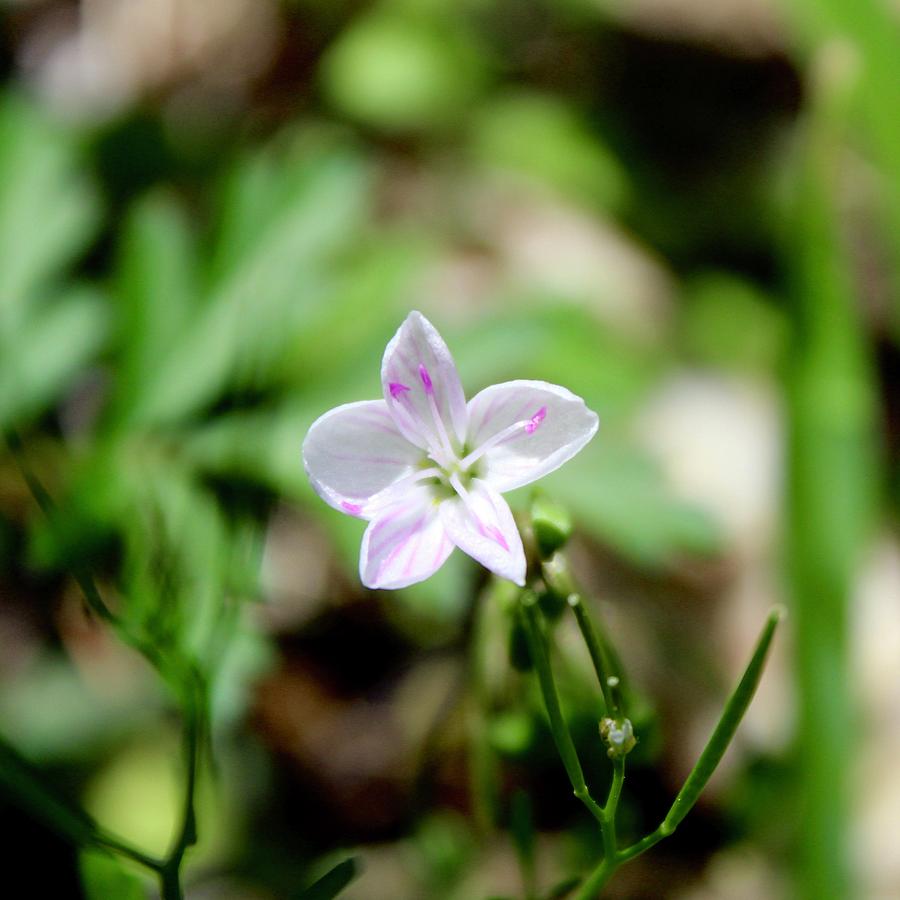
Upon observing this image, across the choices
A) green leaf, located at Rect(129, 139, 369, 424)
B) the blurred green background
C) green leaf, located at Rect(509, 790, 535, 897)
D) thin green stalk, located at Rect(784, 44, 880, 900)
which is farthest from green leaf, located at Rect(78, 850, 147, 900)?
thin green stalk, located at Rect(784, 44, 880, 900)

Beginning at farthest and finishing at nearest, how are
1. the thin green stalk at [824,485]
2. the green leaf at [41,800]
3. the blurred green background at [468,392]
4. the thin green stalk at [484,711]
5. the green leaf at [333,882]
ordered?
the thin green stalk at [824,485] → the blurred green background at [468,392] → the thin green stalk at [484,711] → the green leaf at [41,800] → the green leaf at [333,882]

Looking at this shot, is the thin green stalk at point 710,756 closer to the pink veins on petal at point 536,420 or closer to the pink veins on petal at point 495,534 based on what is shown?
the pink veins on petal at point 495,534

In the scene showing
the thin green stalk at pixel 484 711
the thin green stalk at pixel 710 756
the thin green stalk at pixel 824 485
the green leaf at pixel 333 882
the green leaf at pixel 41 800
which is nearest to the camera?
the thin green stalk at pixel 710 756

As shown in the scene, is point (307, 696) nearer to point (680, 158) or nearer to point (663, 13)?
point (680, 158)

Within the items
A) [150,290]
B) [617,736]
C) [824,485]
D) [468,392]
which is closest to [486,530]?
[617,736]

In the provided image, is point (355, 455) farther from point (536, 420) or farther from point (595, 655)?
point (595, 655)

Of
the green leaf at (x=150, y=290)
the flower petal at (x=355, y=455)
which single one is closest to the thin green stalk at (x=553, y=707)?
the flower petal at (x=355, y=455)

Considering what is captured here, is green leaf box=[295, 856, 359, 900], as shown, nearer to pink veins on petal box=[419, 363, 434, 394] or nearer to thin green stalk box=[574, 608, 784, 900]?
thin green stalk box=[574, 608, 784, 900]
